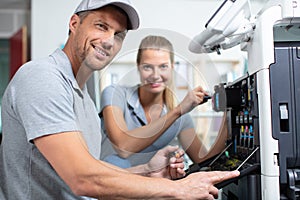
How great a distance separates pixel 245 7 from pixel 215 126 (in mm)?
430

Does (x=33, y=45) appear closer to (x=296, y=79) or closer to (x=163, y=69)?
(x=163, y=69)

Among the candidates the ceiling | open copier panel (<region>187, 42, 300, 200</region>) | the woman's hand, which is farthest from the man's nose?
the ceiling

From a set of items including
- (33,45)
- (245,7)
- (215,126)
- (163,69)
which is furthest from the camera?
(33,45)

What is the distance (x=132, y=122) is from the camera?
108 cm

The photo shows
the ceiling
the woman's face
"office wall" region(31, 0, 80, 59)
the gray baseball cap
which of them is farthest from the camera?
the ceiling

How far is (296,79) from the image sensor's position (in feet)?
2.73

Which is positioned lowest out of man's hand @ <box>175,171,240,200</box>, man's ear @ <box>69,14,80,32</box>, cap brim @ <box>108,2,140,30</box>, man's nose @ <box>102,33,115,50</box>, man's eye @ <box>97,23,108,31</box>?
man's hand @ <box>175,171,240,200</box>

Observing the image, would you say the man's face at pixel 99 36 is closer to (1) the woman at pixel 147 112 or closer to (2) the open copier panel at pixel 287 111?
(1) the woman at pixel 147 112

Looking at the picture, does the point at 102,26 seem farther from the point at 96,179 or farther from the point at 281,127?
the point at 281,127

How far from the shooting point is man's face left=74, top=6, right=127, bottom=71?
0.95 meters

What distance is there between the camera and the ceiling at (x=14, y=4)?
368 centimetres

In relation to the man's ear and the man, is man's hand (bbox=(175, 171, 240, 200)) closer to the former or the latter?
the man

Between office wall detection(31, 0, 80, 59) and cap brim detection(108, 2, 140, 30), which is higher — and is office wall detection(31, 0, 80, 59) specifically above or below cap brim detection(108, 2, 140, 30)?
above

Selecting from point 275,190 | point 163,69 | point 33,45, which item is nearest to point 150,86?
point 163,69
